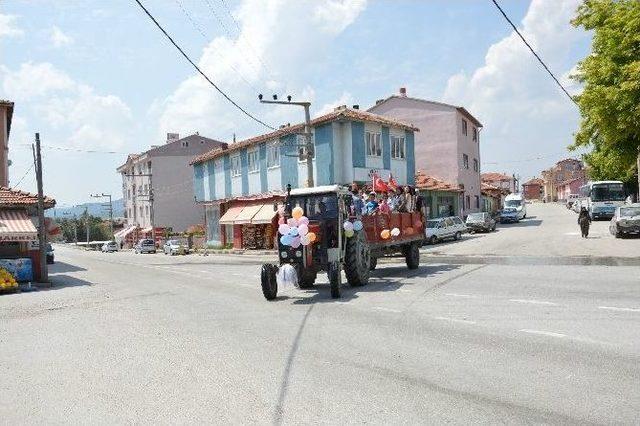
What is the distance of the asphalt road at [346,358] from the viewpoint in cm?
535

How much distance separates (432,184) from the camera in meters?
40.7

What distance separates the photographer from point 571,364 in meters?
6.37

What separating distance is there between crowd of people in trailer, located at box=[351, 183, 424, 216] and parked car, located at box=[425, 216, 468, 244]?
13.6 m

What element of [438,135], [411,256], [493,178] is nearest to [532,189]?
[493,178]

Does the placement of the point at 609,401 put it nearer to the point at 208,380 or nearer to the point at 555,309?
the point at 208,380

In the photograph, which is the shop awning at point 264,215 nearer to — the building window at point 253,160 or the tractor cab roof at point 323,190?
the building window at point 253,160

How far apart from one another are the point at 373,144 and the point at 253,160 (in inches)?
376

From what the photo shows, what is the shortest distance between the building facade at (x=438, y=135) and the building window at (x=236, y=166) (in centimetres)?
1268

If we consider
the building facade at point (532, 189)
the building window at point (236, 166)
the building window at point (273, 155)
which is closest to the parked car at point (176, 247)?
the building window at point (236, 166)

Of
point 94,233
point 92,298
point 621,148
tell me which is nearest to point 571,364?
point 92,298

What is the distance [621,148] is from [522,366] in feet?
57.1

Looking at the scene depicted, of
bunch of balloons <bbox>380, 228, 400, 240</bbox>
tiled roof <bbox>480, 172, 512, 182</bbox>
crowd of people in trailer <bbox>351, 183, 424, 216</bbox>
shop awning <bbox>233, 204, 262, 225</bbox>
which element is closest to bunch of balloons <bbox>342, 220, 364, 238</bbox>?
crowd of people in trailer <bbox>351, 183, 424, 216</bbox>

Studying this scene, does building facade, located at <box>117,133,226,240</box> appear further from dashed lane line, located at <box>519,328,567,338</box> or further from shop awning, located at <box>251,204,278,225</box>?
dashed lane line, located at <box>519,328,567,338</box>

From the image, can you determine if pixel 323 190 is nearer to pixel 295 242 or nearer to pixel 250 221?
pixel 295 242
